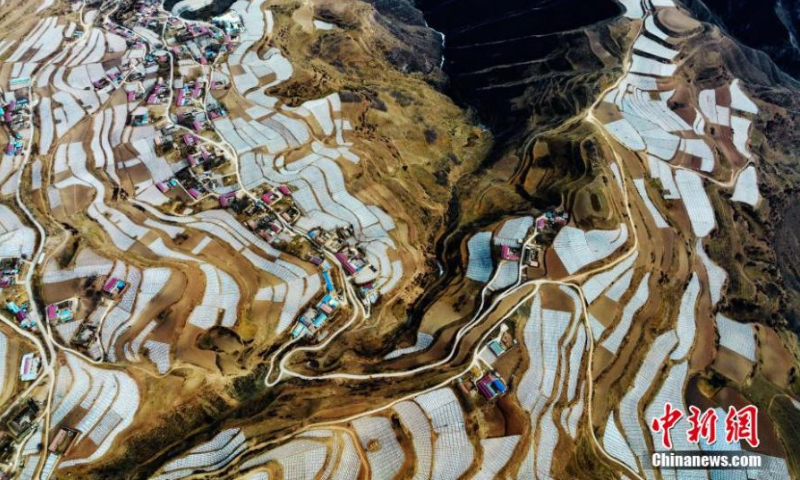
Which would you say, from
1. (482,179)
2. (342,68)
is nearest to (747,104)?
(482,179)

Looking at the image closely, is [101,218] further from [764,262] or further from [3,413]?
[764,262]

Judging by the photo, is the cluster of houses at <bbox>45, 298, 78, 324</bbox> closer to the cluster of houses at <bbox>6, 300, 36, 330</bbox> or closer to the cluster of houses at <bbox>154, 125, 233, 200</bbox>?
the cluster of houses at <bbox>6, 300, 36, 330</bbox>

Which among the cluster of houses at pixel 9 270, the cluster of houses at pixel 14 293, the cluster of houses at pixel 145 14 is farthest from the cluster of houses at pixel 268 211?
the cluster of houses at pixel 145 14

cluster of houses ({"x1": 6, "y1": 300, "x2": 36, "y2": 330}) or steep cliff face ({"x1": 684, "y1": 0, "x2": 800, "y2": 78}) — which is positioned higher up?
cluster of houses ({"x1": 6, "y1": 300, "x2": 36, "y2": 330})

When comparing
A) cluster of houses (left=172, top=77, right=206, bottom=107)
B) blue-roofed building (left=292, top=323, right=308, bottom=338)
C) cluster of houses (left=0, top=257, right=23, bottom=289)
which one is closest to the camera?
blue-roofed building (left=292, top=323, right=308, bottom=338)

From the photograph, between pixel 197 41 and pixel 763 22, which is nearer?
pixel 197 41

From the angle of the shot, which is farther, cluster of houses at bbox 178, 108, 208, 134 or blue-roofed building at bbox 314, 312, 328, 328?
cluster of houses at bbox 178, 108, 208, 134

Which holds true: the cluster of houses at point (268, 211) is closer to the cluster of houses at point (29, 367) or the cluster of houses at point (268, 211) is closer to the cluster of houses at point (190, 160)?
the cluster of houses at point (190, 160)

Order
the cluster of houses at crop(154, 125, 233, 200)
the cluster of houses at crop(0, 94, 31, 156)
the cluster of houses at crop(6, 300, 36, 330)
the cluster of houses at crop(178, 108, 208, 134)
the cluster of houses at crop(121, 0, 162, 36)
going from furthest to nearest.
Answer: the cluster of houses at crop(121, 0, 162, 36) → the cluster of houses at crop(178, 108, 208, 134) → the cluster of houses at crop(0, 94, 31, 156) → the cluster of houses at crop(154, 125, 233, 200) → the cluster of houses at crop(6, 300, 36, 330)

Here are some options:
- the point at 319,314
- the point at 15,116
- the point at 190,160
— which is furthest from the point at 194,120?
the point at 319,314

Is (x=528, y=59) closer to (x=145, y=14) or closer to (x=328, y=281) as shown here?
(x=328, y=281)

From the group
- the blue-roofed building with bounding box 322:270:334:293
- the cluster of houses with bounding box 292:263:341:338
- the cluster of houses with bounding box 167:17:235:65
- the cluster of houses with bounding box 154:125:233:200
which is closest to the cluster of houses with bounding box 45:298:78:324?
the cluster of houses with bounding box 154:125:233:200

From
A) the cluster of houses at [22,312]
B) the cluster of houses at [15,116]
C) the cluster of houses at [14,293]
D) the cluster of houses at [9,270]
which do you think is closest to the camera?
the cluster of houses at [22,312]
